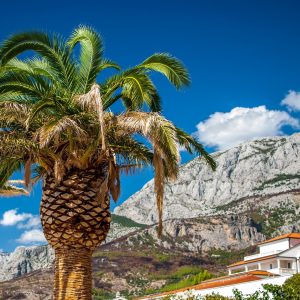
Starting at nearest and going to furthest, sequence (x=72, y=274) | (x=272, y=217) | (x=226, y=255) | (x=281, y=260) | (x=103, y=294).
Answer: (x=72, y=274), (x=281, y=260), (x=103, y=294), (x=226, y=255), (x=272, y=217)

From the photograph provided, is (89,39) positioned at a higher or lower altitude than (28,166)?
higher

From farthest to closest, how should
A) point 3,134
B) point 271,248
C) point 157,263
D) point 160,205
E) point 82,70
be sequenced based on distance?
point 157,263 → point 271,248 → point 82,70 → point 3,134 → point 160,205

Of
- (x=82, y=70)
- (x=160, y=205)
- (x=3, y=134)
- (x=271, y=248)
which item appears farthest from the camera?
(x=271, y=248)

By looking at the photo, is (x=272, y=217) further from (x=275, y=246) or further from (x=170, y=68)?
(x=170, y=68)

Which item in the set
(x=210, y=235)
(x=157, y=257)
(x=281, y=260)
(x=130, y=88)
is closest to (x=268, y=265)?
(x=281, y=260)

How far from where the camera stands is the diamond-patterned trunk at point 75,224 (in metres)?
12.4

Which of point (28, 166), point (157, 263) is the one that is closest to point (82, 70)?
point (28, 166)

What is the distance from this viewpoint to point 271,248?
232ft

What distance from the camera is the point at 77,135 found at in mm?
12594

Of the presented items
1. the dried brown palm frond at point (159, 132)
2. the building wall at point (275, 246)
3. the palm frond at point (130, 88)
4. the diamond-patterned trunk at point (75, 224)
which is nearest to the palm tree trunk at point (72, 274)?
the diamond-patterned trunk at point (75, 224)

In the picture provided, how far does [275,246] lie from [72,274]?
60.9 m

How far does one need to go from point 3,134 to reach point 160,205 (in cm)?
457

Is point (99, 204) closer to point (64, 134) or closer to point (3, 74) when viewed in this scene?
point (64, 134)

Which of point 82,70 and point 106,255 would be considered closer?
point 82,70
